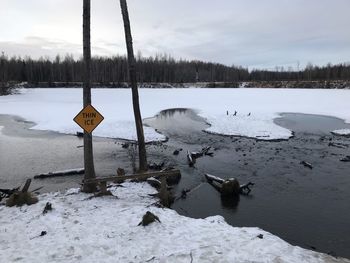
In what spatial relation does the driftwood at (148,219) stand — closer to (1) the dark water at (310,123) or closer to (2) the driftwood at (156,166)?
(2) the driftwood at (156,166)

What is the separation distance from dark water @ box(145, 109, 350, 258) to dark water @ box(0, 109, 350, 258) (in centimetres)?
3

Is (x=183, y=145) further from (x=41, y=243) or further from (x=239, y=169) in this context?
(x=41, y=243)

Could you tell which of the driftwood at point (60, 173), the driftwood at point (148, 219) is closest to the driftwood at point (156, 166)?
the driftwood at point (60, 173)

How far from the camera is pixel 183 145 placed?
76.5 feet

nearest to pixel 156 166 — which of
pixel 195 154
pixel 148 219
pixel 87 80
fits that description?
pixel 195 154

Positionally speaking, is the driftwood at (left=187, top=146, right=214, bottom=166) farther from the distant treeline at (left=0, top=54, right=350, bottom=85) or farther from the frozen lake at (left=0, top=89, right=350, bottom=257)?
the distant treeline at (left=0, top=54, right=350, bottom=85)

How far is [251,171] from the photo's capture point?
55.3 feet

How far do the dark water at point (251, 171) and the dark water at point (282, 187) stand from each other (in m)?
0.03

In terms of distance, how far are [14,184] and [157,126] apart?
18058 millimetres

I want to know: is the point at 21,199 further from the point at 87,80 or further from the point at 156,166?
the point at 156,166

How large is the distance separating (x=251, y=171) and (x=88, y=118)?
329 inches

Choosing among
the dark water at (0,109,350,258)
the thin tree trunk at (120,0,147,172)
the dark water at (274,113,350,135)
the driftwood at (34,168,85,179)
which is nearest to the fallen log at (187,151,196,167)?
the dark water at (0,109,350,258)

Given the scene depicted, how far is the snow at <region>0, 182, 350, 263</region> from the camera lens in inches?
297

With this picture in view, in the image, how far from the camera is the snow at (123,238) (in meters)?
7.55
